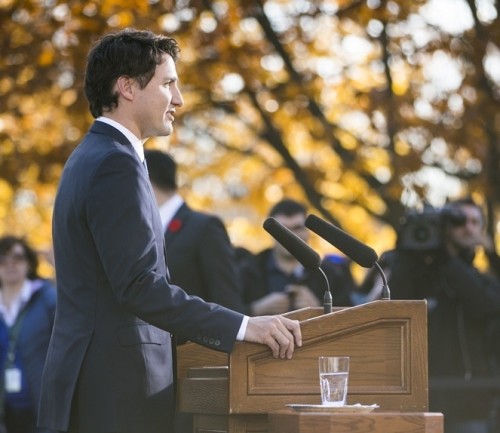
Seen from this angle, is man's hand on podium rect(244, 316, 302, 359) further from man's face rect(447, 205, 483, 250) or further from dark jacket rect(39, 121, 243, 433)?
man's face rect(447, 205, 483, 250)

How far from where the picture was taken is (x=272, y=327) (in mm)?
4520

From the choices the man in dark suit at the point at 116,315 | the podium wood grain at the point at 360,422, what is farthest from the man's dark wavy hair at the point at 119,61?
the podium wood grain at the point at 360,422

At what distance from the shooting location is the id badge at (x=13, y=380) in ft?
31.8

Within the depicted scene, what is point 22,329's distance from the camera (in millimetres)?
9875

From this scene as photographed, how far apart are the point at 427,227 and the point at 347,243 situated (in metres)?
3.82

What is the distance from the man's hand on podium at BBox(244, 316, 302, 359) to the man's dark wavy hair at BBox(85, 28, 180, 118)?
1011 mm

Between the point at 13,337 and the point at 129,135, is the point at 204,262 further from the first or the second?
the point at 13,337

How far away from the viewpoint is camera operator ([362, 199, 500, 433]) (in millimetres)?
8258

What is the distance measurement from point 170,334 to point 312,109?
8.89m

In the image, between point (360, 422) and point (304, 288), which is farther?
point (304, 288)

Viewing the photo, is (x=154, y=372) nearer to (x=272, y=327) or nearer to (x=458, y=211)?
(x=272, y=327)

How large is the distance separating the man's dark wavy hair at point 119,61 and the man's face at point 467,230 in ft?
13.8

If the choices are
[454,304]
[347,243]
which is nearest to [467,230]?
[454,304]

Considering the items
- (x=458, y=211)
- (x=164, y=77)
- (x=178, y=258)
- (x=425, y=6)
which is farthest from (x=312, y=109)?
(x=164, y=77)
